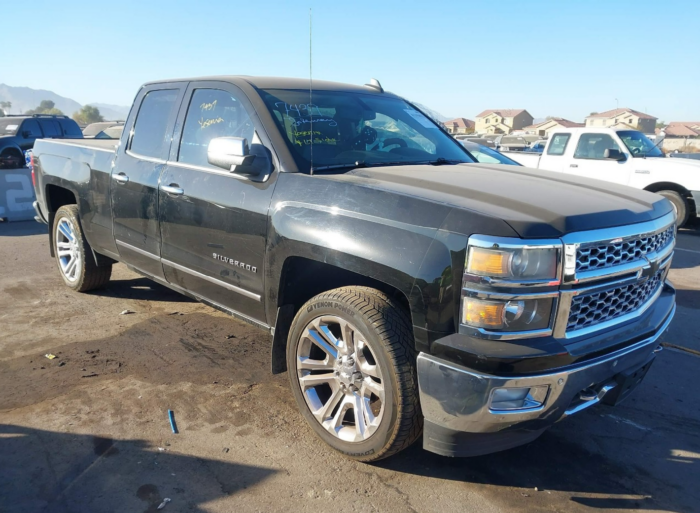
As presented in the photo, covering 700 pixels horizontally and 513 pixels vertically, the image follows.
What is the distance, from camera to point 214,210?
3.57 metres

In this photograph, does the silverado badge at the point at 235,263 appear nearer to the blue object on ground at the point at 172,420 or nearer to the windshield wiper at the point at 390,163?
the windshield wiper at the point at 390,163

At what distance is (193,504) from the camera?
2.62 metres

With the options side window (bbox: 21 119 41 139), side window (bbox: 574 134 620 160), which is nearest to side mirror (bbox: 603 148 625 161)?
side window (bbox: 574 134 620 160)

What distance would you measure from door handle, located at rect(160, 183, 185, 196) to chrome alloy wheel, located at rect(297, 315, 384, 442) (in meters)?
A: 1.42

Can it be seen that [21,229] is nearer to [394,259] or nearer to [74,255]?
[74,255]

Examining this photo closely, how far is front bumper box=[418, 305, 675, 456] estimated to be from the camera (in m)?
2.39

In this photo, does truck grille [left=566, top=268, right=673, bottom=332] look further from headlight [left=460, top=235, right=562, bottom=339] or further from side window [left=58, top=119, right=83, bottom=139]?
side window [left=58, top=119, right=83, bottom=139]

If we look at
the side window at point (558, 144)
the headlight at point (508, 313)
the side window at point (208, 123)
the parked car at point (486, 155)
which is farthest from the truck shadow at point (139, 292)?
the side window at point (558, 144)

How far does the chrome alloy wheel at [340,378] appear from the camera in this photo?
2848mm

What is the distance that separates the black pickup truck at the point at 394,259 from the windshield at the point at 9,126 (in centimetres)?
1402

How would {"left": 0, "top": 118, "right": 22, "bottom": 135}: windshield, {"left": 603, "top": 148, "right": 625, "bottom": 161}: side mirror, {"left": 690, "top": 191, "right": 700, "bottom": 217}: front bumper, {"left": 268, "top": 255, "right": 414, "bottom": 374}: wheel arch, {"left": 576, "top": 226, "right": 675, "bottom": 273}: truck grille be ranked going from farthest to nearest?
1. {"left": 0, "top": 118, "right": 22, "bottom": 135}: windshield
2. {"left": 690, "top": 191, "right": 700, "bottom": 217}: front bumper
3. {"left": 603, "top": 148, "right": 625, "bottom": 161}: side mirror
4. {"left": 268, "top": 255, "right": 414, "bottom": 374}: wheel arch
5. {"left": 576, "top": 226, "right": 675, "bottom": 273}: truck grille

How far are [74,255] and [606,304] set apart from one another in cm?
498

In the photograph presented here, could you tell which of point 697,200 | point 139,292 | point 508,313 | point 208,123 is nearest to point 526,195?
point 508,313

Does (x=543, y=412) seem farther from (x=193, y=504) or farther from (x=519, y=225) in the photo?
(x=193, y=504)
